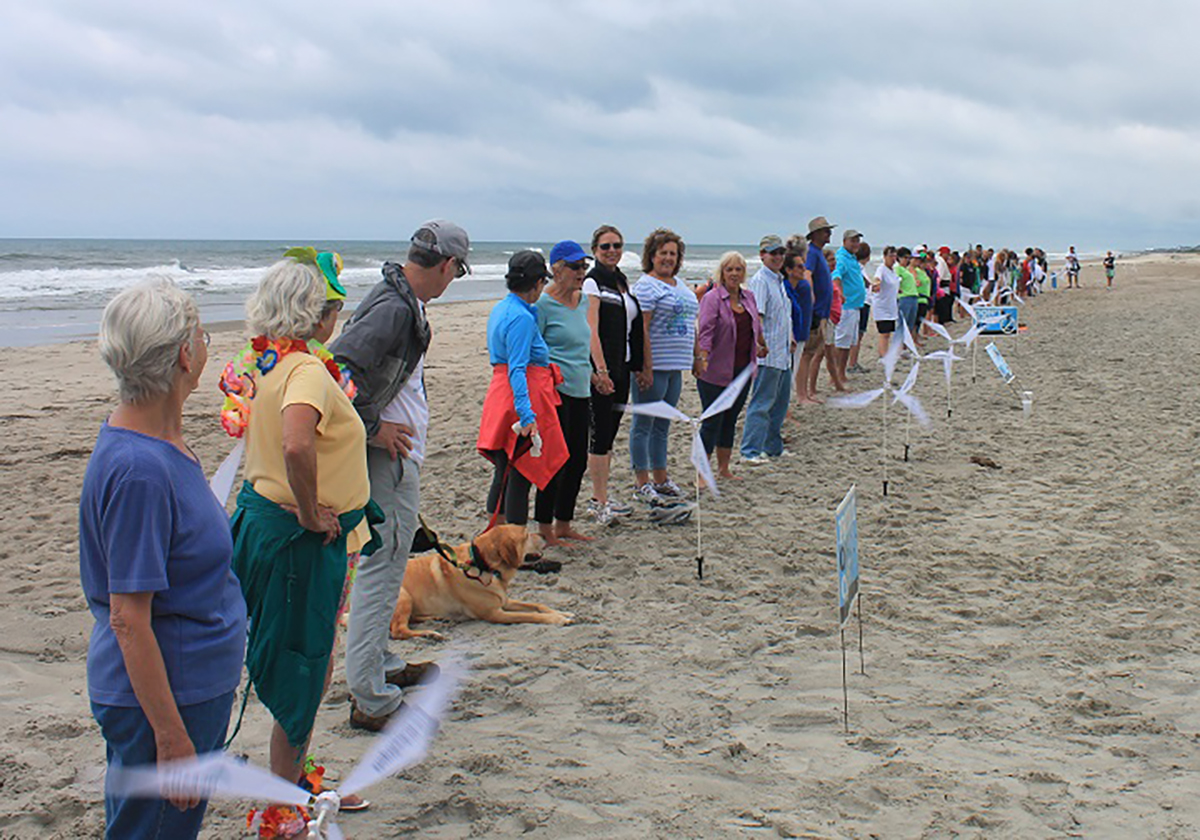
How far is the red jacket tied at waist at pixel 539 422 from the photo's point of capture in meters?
5.37

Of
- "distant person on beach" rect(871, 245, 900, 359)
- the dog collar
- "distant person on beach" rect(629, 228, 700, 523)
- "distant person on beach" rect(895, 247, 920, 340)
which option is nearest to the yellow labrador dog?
the dog collar

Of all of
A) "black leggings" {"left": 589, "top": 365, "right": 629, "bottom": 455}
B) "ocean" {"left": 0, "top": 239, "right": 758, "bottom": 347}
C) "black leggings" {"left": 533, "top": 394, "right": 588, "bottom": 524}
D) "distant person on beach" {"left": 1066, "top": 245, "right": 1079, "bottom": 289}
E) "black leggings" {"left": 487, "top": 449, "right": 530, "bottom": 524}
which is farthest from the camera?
A: "distant person on beach" {"left": 1066, "top": 245, "right": 1079, "bottom": 289}

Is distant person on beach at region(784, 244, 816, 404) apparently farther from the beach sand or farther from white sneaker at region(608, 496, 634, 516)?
white sneaker at region(608, 496, 634, 516)

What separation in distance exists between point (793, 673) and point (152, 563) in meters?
2.98

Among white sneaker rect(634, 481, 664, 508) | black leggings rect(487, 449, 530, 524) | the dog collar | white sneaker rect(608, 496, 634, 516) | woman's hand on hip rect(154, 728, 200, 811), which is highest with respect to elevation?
woman's hand on hip rect(154, 728, 200, 811)

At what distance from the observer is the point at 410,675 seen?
407 centimetres

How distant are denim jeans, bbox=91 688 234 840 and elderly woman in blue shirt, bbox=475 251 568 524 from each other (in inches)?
125

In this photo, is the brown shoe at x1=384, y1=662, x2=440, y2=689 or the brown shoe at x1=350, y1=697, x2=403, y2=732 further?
the brown shoe at x1=384, y1=662, x2=440, y2=689

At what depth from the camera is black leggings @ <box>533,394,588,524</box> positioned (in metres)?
5.90

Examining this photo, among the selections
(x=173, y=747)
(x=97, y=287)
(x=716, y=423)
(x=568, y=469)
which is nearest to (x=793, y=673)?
(x=568, y=469)

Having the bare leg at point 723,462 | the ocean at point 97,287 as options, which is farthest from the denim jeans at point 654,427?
the ocean at point 97,287

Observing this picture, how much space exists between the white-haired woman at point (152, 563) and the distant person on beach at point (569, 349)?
3606mm

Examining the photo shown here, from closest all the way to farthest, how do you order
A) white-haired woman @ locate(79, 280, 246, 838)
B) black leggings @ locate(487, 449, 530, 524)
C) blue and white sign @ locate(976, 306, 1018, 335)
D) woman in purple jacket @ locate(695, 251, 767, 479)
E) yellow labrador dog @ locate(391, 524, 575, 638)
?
white-haired woman @ locate(79, 280, 246, 838) < yellow labrador dog @ locate(391, 524, 575, 638) < black leggings @ locate(487, 449, 530, 524) < woman in purple jacket @ locate(695, 251, 767, 479) < blue and white sign @ locate(976, 306, 1018, 335)

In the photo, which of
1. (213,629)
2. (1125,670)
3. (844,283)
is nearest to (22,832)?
(213,629)
